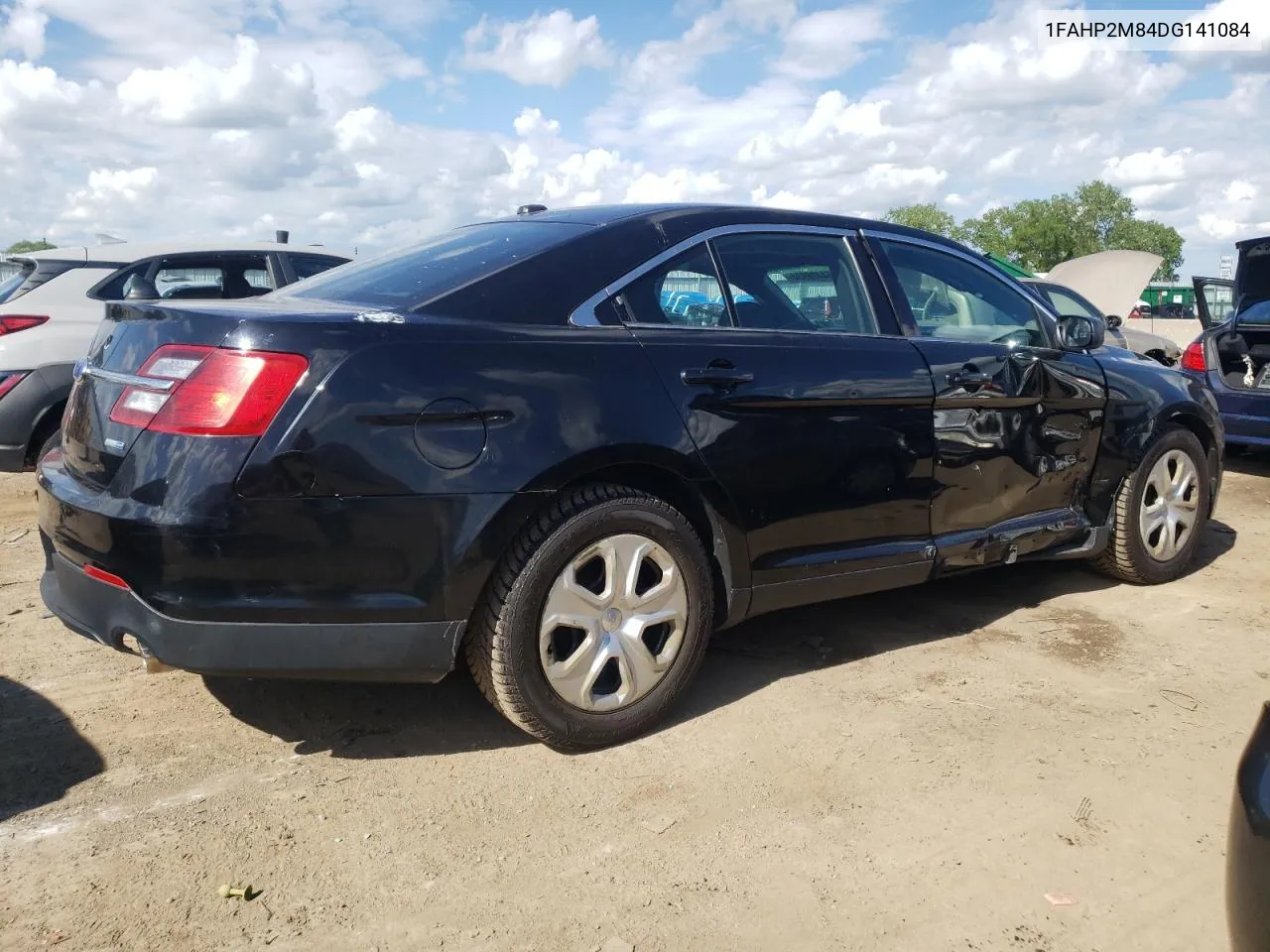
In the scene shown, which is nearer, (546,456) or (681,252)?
(546,456)

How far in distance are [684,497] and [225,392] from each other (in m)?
1.33

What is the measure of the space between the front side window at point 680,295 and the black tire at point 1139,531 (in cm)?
227

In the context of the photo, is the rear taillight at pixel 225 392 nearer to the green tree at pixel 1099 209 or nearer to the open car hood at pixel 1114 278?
the open car hood at pixel 1114 278

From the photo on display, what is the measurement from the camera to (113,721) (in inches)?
127

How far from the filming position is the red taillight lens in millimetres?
8227

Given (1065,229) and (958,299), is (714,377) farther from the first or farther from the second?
(1065,229)

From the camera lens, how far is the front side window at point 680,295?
125 inches

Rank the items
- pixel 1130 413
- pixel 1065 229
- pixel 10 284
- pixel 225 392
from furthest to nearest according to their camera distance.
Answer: pixel 1065 229
pixel 10 284
pixel 1130 413
pixel 225 392

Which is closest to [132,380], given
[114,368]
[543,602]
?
[114,368]

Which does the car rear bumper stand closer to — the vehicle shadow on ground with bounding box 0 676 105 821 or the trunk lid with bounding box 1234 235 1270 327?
the vehicle shadow on ground with bounding box 0 676 105 821

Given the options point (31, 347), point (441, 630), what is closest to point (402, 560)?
point (441, 630)

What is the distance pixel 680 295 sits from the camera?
3.30 meters

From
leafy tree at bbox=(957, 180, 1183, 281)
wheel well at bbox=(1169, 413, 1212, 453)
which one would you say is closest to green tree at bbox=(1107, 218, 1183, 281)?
leafy tree at bbox=(957, 180, 1183, 281)

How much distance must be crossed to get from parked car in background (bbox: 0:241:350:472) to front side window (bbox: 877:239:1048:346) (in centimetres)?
432
